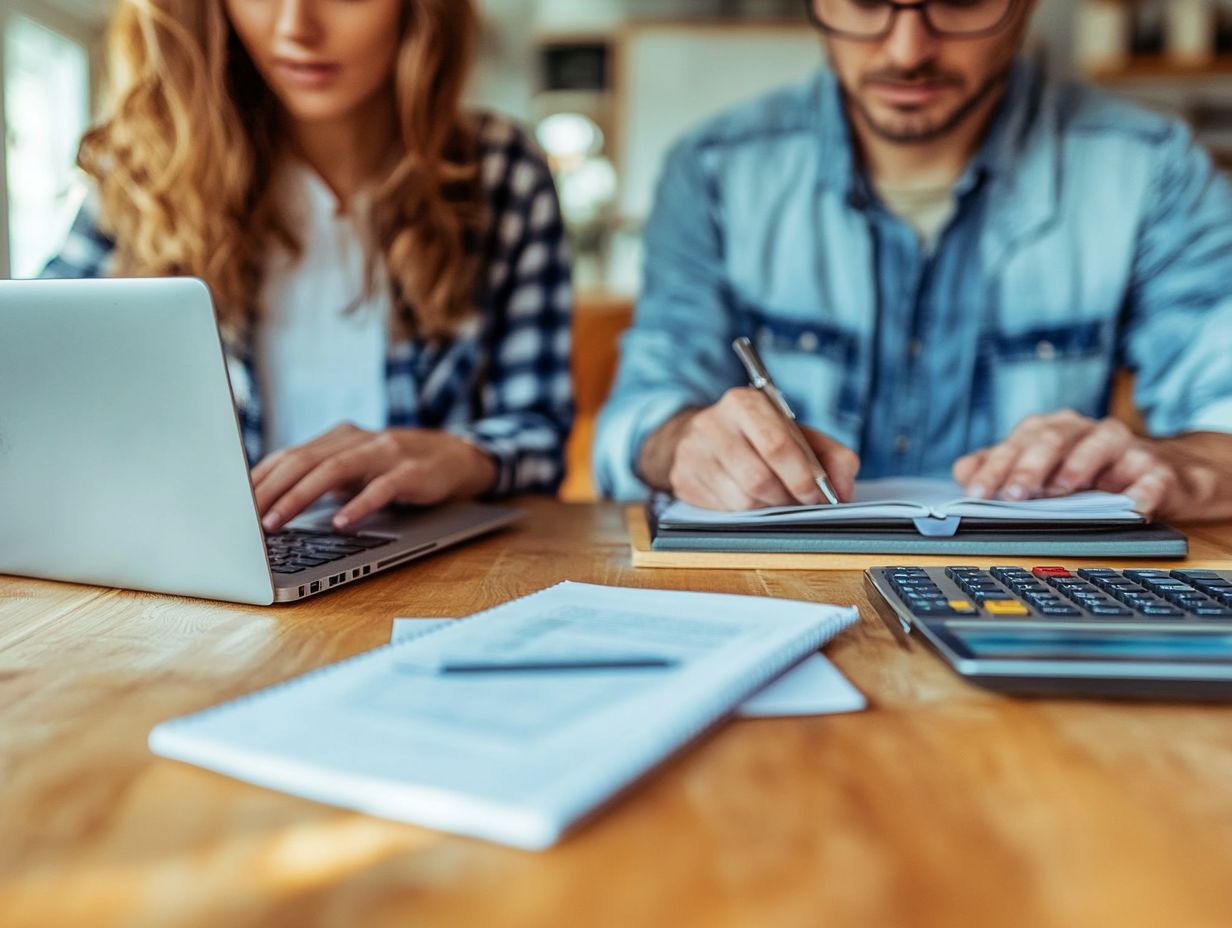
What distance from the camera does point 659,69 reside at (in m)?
4.31

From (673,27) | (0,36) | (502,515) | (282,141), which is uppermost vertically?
(673,27)

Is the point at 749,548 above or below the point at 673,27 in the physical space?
below

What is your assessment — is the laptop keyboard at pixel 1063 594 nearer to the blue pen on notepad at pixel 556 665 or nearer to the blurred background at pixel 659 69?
the blue pen on notepad at pixel 556 665

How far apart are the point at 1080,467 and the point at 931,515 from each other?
0.54 ft

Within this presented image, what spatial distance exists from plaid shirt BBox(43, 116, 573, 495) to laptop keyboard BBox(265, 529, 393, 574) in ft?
1.41

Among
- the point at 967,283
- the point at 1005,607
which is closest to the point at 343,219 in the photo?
the point at 967,283

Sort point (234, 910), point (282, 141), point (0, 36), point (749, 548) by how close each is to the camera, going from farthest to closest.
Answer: point (0, 36) → point (282, 141) → point (749, 548) → point (234, 910)

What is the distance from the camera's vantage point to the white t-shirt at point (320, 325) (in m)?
1.26

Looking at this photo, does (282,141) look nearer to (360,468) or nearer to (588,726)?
(360,468)

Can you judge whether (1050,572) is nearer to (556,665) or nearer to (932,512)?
(932,512)

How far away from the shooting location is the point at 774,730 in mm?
432

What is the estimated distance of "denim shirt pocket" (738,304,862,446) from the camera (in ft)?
4.40

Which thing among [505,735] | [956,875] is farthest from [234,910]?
[956,875]

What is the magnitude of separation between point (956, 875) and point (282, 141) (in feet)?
3.97
